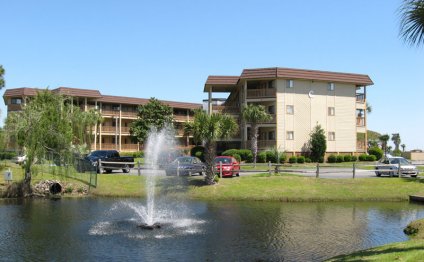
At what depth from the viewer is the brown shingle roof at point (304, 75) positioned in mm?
55750

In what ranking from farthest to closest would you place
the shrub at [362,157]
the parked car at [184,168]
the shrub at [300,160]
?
1. the shrub at [362,157]
2. the shrub at [300,160]
3. the parked car at [184,168]

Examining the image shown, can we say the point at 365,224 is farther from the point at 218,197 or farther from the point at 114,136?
the point at 114,136

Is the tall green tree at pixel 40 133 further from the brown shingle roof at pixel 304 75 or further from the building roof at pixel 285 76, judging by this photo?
the building roof at pixel 285 76

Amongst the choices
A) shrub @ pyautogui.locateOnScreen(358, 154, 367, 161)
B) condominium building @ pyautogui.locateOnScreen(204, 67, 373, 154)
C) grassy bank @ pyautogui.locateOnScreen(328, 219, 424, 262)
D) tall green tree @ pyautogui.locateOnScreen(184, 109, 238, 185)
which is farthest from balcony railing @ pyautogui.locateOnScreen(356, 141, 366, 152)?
grassy bank @ pyautogui.locateOnScreen(328, 219, 424, 262)

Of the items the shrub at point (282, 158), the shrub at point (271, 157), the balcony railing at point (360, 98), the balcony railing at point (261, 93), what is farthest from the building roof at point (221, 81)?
the balcony railing at point (360, 98)

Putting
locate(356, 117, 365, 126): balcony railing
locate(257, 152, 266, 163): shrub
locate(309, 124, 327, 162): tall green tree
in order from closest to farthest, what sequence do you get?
locate(257, 152, 266, 163): shrub, locate(309, 124, 327, 162): tall green tree, locate(356, 117, 365, 126): balcony railing

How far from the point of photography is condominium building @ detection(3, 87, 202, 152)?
7174 cm

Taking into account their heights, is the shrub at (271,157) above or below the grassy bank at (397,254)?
above

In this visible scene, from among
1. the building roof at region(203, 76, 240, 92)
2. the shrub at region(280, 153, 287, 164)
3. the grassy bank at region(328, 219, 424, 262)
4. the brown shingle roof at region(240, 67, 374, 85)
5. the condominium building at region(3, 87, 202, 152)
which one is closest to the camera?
the grassy bank at region(328, 219, 424, 262)

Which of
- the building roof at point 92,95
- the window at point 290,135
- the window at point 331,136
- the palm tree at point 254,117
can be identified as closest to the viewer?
the palm tree at point 254,117

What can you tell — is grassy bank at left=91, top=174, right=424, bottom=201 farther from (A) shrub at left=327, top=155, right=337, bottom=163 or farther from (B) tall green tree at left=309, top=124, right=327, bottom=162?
(A) shrub at left=327, top=155, right=337, bottom=163

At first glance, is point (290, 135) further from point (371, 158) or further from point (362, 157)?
point (371, 158)

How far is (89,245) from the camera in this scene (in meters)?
14.8

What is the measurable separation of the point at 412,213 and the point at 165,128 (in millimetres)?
50314
